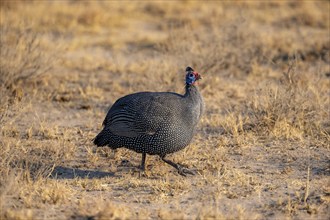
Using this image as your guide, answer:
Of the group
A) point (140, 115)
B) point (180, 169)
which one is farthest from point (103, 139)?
point (180, 169)

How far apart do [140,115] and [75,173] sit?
2.86ft

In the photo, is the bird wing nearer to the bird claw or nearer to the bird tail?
the bird tail

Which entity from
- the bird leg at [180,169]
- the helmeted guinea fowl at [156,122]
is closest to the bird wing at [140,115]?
the helmeted guinea fowl at [156,122]

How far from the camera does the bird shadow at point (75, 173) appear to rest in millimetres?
6199

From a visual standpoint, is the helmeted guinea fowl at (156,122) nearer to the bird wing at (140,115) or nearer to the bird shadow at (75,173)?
the bird wing at (140,115)

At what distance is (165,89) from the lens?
349 inches

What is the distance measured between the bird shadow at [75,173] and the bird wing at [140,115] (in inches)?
18.3

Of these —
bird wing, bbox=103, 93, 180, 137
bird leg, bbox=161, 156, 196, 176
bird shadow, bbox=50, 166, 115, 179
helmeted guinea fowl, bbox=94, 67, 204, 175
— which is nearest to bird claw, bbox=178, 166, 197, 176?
bird leg, bbox=161, 156, 196, 176

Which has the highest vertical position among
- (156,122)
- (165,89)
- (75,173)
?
(165,89)

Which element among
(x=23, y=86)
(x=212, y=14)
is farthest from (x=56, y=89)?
(x=212, y=14)

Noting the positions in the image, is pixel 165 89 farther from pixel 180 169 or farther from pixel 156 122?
pixel 156 122

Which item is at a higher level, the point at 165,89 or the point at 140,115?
the point at 165,89

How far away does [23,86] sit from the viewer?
9305mm

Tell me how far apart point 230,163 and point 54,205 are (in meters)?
1.94
